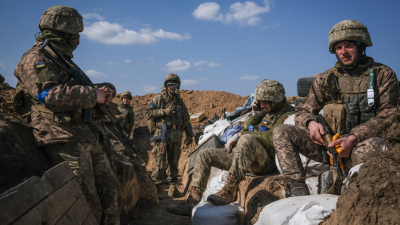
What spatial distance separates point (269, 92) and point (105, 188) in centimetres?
220

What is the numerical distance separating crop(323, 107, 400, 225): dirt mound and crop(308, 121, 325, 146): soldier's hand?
883 millimetres

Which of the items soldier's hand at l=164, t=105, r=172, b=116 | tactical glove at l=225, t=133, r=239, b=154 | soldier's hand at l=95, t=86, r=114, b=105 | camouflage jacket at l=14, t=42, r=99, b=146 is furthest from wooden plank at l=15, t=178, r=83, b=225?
soldier's hand at l=164, t=105, r=172, b=116

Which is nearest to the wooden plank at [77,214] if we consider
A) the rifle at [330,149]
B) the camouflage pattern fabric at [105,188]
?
the camouflage pattern fabric at [105,188]

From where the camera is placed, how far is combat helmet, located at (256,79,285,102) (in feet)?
12.2

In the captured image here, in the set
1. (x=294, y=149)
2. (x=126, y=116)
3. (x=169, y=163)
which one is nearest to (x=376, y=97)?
(x=294, y=149)

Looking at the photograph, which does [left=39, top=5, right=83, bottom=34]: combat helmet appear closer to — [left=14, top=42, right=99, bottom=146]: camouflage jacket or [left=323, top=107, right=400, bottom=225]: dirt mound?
[left=14, top=42, right=99, bottom=146]: camouflage jacket

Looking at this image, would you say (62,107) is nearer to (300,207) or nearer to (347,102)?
(300,207)

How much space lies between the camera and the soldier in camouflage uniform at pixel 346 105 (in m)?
2.62

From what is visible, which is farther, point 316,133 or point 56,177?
point 316,133

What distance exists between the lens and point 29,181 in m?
1.60

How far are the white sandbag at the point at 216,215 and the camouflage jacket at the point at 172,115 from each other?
11.6ft

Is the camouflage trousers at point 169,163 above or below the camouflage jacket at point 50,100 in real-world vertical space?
below

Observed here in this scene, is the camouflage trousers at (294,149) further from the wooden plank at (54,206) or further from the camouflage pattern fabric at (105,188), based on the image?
the wooden plank at (54,206)

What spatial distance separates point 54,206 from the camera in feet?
5.79
